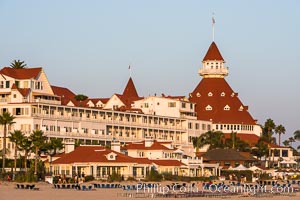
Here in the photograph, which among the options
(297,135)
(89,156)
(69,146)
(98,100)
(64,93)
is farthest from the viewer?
(297,135)

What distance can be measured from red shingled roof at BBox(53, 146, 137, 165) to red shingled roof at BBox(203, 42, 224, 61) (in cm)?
5964

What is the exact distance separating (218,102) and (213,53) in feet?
38.2

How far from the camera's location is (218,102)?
148 metres

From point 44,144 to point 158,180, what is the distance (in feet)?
44.3

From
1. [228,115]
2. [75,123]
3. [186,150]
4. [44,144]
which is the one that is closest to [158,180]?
[44,144]

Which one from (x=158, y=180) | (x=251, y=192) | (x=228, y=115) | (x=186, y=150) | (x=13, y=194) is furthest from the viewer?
(x=228, y=115)

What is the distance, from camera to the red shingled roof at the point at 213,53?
506ft

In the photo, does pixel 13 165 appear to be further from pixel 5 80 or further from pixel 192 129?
pixel 192 129

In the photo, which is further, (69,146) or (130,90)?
(130,90)

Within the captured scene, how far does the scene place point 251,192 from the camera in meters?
73.6

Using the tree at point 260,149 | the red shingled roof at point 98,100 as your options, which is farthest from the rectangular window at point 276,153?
the red shingled roof at point 98,100

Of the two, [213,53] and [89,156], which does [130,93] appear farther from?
[89,156]

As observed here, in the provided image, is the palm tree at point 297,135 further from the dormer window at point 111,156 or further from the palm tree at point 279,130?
the dormer window at point 111,156

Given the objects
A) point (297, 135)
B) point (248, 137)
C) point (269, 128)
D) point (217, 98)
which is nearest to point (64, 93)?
point (217, 98)
